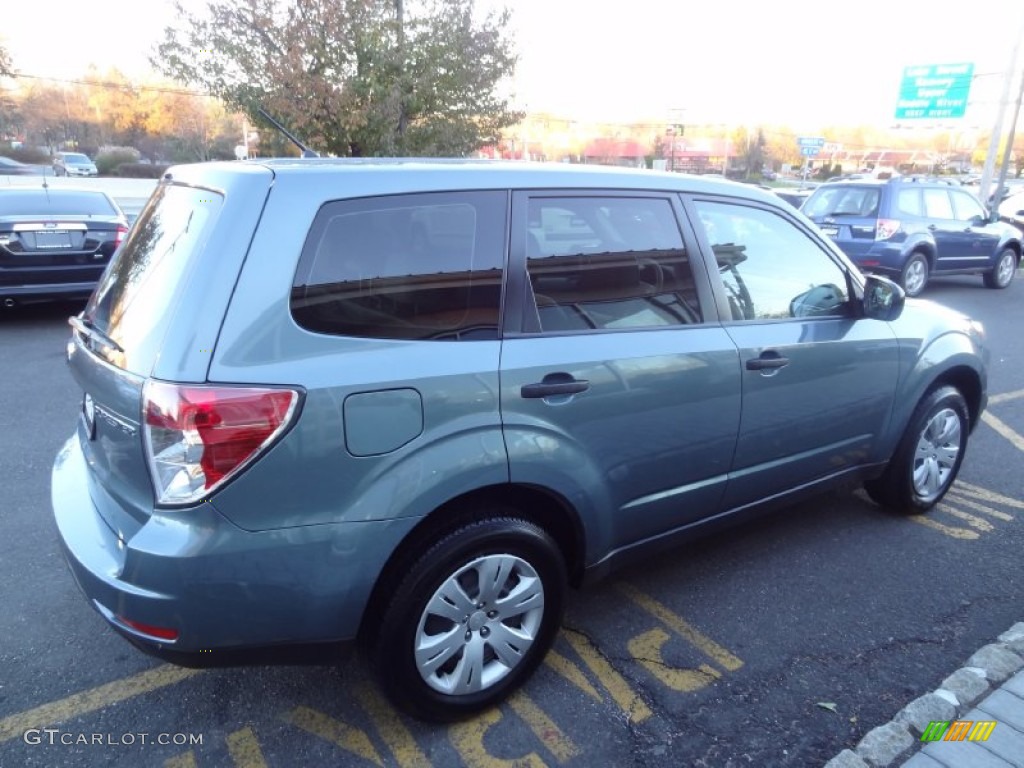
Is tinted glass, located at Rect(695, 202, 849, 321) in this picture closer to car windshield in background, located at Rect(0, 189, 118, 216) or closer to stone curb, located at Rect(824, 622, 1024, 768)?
stone curb, located at Rect(824, 622, 1024, 768)

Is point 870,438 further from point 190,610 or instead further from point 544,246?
point 190,610

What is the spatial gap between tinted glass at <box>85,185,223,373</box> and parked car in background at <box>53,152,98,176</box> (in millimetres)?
44694

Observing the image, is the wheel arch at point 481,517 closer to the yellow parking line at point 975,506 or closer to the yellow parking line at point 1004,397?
the yellow parking line at point 975,506

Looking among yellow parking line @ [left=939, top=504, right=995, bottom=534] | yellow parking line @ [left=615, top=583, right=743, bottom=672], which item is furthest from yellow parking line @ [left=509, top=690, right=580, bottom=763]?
yellow parking line @ [left=939, top=504, right=995, bottom=534]

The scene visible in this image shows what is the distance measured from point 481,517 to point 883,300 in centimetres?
232

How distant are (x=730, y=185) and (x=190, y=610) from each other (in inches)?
104

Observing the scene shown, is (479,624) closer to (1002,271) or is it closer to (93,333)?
(93,333)

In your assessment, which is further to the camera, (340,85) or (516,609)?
(340,85)

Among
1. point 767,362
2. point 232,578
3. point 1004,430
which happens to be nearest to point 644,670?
point 767,362

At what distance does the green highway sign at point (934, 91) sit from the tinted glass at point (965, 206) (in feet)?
57.2

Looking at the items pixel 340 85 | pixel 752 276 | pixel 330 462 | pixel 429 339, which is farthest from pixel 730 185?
pixel 340 85

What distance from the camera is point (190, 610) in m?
1.97

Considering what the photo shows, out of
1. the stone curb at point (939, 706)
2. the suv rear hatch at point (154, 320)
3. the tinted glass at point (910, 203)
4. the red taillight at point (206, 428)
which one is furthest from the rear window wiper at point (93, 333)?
the tinted glass at point (910, 203)

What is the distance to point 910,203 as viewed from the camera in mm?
11289
